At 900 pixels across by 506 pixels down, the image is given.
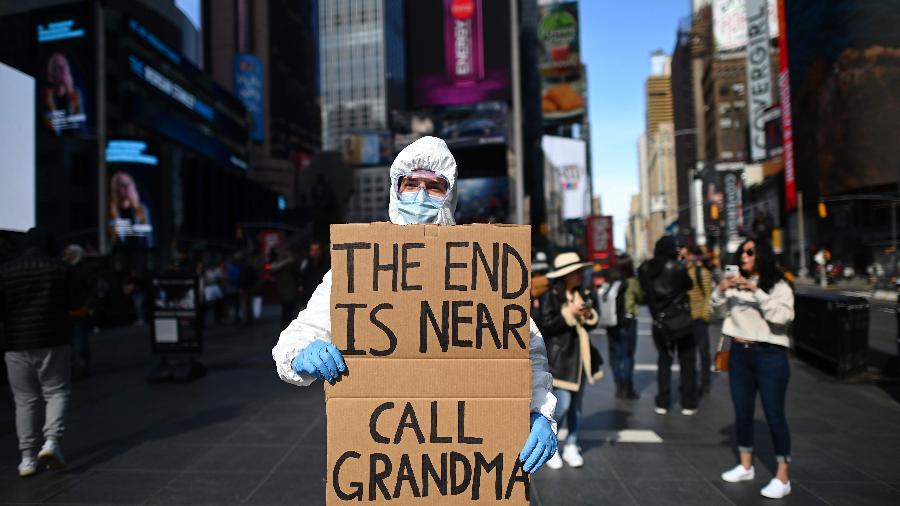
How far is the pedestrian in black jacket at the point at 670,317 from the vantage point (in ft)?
21.6

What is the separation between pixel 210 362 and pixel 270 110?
Result: 106m

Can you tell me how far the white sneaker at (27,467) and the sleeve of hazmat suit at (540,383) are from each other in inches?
179

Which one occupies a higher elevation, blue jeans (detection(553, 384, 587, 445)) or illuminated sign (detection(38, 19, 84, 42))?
illuminated sign (detection(38, 19, 84, 42))

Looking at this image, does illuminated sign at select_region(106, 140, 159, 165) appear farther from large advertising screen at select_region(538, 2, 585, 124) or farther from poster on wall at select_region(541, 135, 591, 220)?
poster on wall at select_region(541, 135, 591, 220)

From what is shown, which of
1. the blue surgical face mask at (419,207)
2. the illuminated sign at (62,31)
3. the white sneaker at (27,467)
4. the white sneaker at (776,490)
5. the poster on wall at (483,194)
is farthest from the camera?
the poster on wall at (483,194)

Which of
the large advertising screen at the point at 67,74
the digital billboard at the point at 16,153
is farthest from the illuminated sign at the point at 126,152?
the digital billboard at the point at 16,153

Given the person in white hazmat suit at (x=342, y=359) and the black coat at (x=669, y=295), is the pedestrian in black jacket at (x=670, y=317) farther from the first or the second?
the person in white hazmat suit at (x=342, y=359)

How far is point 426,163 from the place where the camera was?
7.93 feet

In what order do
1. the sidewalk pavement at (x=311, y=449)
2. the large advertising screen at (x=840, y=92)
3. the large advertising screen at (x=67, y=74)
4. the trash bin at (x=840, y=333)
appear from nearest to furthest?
the sidewalk pavement at (x=311, y=449)
the trash bin at (x=840, y=333)
the large advertising screen at (x=840, y=92)
the large advertising screen at (x=67, y=74)

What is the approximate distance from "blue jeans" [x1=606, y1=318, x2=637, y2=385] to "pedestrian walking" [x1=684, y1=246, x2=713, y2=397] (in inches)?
32.5

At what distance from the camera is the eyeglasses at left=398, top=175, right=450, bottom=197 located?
7.91ft

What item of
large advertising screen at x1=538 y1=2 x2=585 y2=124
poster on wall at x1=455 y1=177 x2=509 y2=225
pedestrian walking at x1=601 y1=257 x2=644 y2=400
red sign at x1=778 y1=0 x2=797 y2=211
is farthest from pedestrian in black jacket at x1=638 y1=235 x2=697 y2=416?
large advertising screen at x1=538 y1=2 x2=585 y2=124

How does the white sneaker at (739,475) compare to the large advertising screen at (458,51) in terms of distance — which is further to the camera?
the large advertising screen at (458,51)

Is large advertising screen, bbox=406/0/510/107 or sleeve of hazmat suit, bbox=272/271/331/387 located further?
large advertising screen, bbox=406/0/510/107
